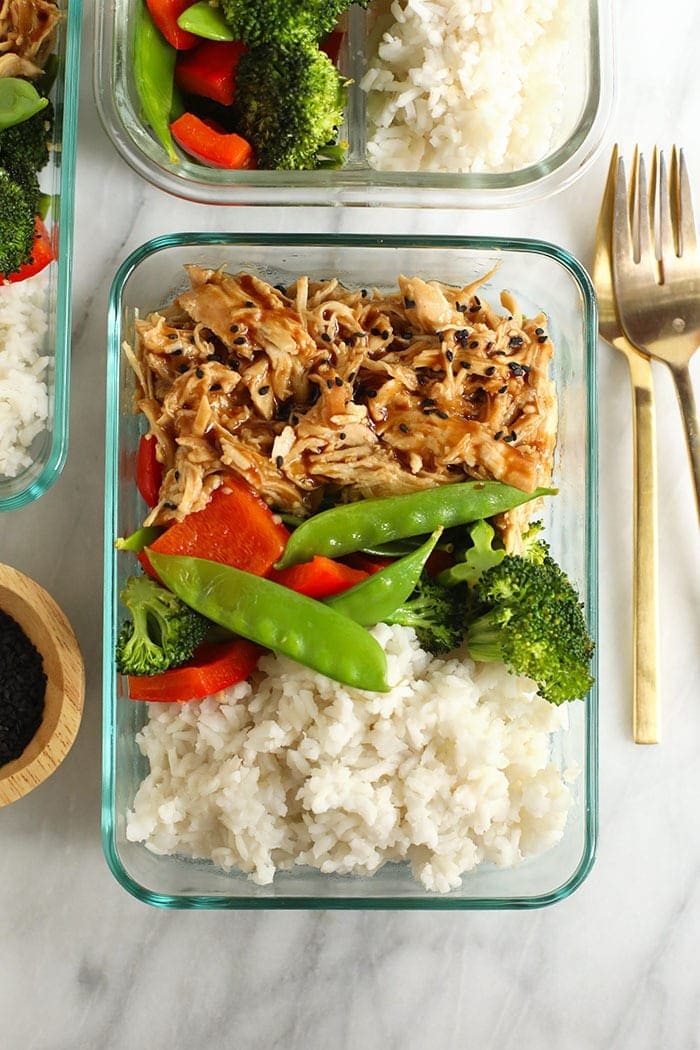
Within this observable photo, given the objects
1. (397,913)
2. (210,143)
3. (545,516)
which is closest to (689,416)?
(545,516)

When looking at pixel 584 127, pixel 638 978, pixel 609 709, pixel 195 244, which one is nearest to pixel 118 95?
pixel 195 244

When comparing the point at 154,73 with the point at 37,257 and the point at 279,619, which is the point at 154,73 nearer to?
the point at 37,257

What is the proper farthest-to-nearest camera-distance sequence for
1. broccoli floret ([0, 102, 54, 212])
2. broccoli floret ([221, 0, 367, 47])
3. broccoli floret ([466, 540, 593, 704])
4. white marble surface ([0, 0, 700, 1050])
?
white marble surface ([0, 0, 700, 1050])
broccoli floret ([0, 102, 54, 212])
broccoli floret ([221, 0, 367, 47])
broccoli floret ([466, 540, 593, 704])

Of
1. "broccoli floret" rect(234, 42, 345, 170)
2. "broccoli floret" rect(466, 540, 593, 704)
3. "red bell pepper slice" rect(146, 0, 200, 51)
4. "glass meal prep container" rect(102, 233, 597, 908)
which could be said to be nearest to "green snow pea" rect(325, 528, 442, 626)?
"broccoli floret" rect(466, 540, 593, 704)

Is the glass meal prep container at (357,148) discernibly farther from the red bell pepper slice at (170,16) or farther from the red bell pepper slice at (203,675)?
the red bell pepper slice at (203,675)

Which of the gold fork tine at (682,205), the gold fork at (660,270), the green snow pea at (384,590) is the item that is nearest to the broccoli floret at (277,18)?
the gold fork at (660,270)

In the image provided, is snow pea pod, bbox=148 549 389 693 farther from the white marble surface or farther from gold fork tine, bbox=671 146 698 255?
gold fork tine, bbox=671 146 698 255

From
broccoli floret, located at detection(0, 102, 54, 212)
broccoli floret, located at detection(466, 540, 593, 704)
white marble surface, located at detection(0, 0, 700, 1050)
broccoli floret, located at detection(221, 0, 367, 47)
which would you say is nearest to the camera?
broccoli floret, located at detection(466, 540, 593, 704)
